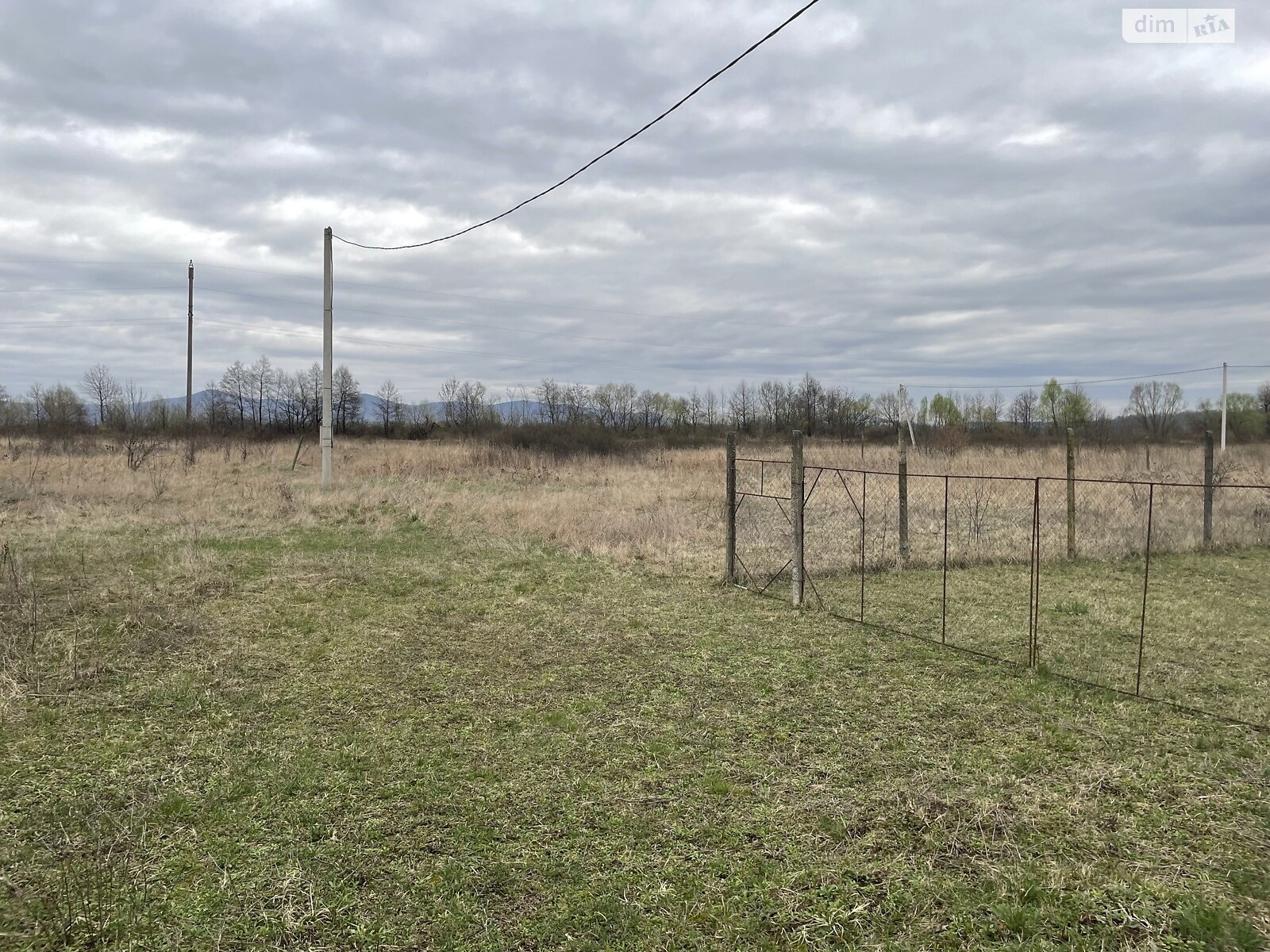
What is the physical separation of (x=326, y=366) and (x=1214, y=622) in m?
19.8

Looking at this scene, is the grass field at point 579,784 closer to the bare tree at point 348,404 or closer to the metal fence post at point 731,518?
the metal fence post at point 731,518

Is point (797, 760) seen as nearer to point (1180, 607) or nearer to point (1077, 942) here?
point (1077, 942)

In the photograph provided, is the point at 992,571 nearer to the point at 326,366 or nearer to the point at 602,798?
the point at 602,798

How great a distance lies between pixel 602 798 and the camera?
4258 mm

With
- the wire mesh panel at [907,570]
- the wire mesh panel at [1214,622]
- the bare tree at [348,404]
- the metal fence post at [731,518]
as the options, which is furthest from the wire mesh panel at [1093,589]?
the bare tree at [348,404]

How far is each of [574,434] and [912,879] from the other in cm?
3417

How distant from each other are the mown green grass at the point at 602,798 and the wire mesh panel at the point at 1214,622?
2.28 ft

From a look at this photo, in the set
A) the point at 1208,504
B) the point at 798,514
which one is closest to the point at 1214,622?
the point at 798,514

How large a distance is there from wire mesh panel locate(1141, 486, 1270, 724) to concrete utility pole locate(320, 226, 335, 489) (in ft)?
59.9

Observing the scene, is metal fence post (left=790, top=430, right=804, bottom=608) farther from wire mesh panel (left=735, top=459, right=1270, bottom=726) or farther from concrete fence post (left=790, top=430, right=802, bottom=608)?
wire mesh panel (left=735, top=459, right=1270, bottom=726)

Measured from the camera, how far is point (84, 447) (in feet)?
96.5

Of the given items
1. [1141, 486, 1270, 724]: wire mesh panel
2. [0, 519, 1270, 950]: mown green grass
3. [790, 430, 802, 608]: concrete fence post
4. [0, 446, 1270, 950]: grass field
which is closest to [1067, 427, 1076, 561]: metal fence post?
[1141, 486, 1270, 724]: wire mesh panel

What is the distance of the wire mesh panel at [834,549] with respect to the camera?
371 inches

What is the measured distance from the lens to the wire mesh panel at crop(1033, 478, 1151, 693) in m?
6.91
